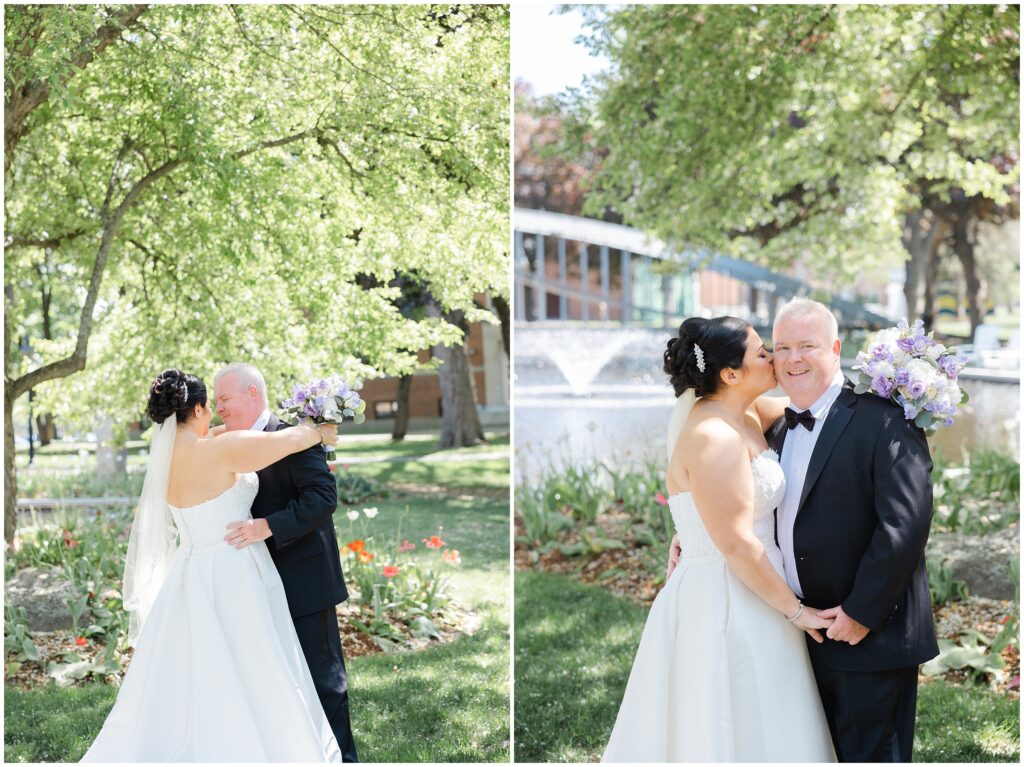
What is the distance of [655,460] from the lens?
8.72 m

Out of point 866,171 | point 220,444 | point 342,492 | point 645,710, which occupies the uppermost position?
point 866,171

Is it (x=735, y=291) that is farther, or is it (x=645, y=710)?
(x=735, y=291)

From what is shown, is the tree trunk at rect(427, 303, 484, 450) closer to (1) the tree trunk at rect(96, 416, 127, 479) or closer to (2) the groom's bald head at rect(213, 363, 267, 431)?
(2) the groom's bald head at rect(213, 363, 267, 431)

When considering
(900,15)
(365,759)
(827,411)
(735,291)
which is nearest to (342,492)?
(365,759)

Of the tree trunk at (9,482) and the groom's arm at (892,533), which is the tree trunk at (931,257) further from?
the tree trunk at (9,482)

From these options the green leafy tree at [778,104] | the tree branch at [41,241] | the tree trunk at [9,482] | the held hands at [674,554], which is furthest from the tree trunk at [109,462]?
the held hands at [674,554]

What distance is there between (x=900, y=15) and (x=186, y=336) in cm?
541

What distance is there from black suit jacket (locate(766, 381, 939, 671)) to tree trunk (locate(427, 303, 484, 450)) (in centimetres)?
272

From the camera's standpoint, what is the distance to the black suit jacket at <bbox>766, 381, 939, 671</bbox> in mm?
2922

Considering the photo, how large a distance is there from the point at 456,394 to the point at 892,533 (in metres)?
3.12

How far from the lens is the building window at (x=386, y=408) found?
5.57 meters

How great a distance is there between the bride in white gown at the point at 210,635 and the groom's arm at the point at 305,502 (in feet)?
0.40

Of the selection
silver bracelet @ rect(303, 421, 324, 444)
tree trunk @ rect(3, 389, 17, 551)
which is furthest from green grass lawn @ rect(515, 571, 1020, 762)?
tree trunk @ rect(3, 389, 17, 551)

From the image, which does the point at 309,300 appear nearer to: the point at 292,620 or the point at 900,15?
the point at 292,620
